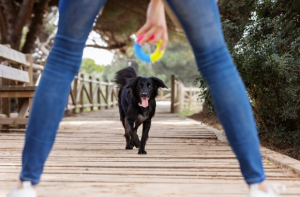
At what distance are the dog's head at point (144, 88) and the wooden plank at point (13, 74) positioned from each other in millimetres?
2269

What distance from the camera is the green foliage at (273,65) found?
4.18 meters

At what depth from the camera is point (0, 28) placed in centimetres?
1066

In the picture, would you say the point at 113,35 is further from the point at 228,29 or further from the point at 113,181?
the point at 113,181

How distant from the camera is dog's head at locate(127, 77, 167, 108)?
4527 millimetres

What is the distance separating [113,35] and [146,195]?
11.9 metres

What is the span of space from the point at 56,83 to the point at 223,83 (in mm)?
598

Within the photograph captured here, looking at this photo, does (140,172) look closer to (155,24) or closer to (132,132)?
(155,24)

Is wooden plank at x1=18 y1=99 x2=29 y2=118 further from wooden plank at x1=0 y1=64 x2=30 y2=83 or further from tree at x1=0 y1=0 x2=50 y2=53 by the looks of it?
tree at x1=0 y1=0 x2=50 y2=53

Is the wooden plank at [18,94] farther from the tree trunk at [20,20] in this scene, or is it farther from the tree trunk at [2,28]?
the tree trunk at [2,28]

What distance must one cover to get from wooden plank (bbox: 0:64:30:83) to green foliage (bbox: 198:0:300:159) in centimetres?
296

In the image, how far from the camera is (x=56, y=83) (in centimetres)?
158

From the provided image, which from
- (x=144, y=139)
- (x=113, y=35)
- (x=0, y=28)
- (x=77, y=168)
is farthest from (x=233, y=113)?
(x=113, y=35)

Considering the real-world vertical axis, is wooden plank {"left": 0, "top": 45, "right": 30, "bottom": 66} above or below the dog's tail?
above

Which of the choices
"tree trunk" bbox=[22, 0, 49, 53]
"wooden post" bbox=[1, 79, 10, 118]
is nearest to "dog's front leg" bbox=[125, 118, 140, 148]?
"wooden post" bbox=[1, 79, 10, 118]
